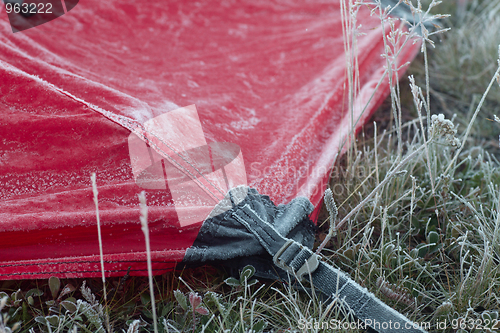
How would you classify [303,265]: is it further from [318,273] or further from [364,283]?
[364,283]

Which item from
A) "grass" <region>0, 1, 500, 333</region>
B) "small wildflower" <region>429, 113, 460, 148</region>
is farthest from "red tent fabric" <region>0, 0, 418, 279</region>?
"small wildflower" <region>429, 113, 460, 148</region>

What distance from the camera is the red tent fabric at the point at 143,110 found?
90cm

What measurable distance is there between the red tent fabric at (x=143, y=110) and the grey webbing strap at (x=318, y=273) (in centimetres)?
14

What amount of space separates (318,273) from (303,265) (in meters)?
0.04

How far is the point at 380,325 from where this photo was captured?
816 mm

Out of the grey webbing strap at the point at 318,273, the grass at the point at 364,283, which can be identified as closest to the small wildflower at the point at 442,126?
the grass at the point at 364,283

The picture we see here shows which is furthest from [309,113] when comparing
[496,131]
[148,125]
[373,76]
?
[496,131]

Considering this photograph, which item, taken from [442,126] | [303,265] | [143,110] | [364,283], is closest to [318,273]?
[303,265]

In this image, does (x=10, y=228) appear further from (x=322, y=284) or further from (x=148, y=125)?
(x=322, y=284)

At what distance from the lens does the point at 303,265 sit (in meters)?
0.87

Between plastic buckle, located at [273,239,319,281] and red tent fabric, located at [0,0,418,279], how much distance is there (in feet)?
0.62

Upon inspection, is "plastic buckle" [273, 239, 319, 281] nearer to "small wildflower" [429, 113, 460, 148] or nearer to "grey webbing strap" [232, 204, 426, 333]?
"grey webbing strap" [232, 204, 426, 333]

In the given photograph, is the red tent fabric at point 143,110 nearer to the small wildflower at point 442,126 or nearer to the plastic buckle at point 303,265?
the plastic buckle at point 303,265

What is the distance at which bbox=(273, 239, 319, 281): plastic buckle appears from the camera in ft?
2.83
